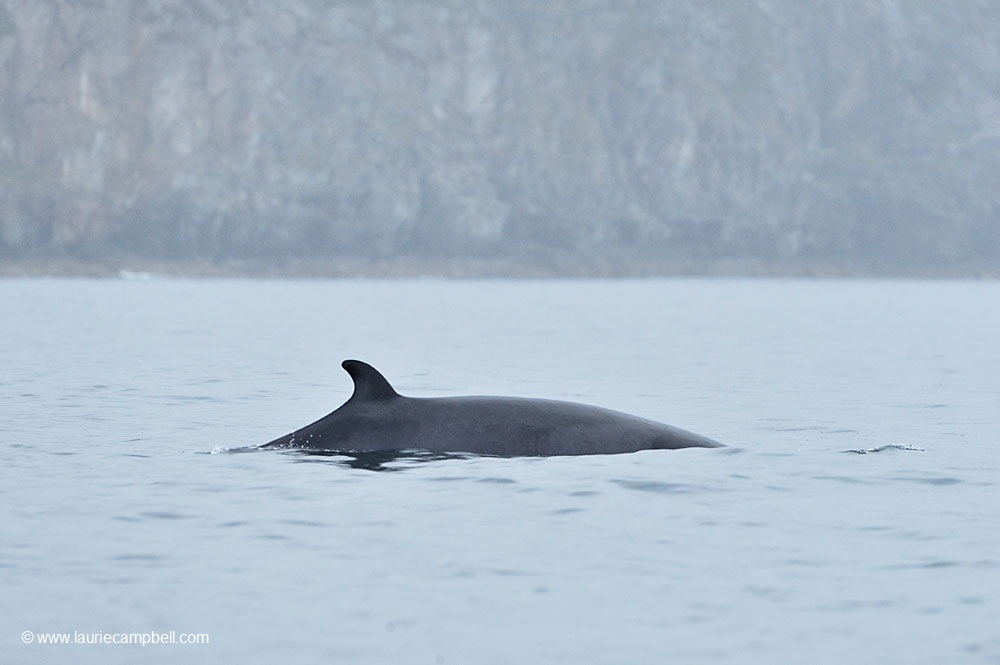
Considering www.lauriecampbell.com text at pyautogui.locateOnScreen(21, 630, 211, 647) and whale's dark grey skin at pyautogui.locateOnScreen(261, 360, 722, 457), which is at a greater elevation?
whale's dark grey skin at pyautogui.locateOnScreen(261, 360, 722, 457)

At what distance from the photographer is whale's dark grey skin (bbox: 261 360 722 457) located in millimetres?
18875

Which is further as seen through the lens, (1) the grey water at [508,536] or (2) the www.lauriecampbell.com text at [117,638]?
(1) the grey water at [508,536]

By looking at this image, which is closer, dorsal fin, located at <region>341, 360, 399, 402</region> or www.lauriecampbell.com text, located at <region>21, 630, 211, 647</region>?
www.lauriecampbell.com text, located at <region>21, 630, 211, 647</region>

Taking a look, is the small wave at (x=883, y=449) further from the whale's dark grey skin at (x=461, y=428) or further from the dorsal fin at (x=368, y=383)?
the dorsal fin at (x=368, y=383)

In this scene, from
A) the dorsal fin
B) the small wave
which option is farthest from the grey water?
the dorsal fin

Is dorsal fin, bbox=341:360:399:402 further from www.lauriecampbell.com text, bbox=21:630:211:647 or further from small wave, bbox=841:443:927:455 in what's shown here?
www.lauriecampbell.com text, bbox=21:630:211:647

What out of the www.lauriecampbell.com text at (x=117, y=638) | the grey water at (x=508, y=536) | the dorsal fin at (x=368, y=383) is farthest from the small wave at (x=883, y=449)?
the www.lauriecampbell.com text at (x=117, y=638)

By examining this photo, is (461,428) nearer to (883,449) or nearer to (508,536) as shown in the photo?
(508,536)

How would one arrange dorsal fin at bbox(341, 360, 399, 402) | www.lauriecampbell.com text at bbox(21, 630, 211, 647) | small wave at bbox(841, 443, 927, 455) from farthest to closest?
small wave at bbox(841, 443, 927, 455)
dorsal fin at bbox(341, 360, 399, 402)
www.lauriecampbell.com text at bbox(21, 630, 211, 647)

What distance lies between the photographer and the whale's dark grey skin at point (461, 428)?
18.9 m

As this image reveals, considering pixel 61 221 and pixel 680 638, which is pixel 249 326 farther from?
pixel 61 221

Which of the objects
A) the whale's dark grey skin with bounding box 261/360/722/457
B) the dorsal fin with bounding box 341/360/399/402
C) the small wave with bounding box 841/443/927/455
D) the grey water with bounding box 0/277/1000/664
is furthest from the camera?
the small wave with bounding box 841/443/927/455

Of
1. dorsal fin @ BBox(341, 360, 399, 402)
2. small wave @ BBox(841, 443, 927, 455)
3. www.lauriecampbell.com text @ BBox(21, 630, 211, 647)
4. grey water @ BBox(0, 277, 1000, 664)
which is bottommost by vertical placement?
www.lauriecampbell.com text @ BBox(21, 630, 211, 647)

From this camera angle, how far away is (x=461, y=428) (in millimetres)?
19188
